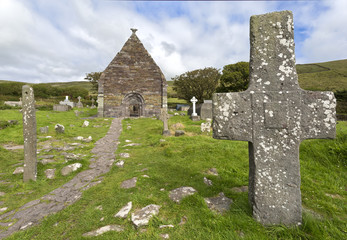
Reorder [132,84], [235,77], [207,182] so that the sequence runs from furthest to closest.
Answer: [235,77] < [132,84] < [207,182]

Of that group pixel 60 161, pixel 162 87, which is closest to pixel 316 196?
pixel 60 161

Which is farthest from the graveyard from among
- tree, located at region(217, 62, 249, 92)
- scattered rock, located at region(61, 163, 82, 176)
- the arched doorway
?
tree, located at region(217, 62, 249, 92)

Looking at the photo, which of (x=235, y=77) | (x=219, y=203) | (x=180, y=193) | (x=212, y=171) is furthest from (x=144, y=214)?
(x=235, y=77)

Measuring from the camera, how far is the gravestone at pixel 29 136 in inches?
162

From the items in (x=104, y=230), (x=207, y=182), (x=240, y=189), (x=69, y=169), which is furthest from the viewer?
(x=69, y=169)

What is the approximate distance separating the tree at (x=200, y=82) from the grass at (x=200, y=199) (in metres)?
34.0

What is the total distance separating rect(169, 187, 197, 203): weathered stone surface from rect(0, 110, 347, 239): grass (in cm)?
12

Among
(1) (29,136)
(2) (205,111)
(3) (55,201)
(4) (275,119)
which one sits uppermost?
(2) (205,111)

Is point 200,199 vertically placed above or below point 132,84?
below

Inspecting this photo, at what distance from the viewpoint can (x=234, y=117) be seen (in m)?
2.51

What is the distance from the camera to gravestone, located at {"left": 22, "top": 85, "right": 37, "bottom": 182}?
411 centimetres

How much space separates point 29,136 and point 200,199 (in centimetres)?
450

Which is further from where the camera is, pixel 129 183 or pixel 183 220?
pixel 129 183

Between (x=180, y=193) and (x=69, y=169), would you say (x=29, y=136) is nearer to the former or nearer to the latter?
(x=69, y=169)
